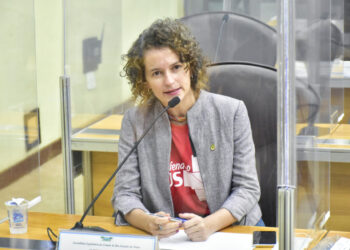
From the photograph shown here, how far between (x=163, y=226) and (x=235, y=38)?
1317mm

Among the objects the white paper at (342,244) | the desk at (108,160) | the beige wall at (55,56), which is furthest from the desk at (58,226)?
the desk at (108,160)

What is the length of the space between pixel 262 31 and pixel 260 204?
97 centimetres

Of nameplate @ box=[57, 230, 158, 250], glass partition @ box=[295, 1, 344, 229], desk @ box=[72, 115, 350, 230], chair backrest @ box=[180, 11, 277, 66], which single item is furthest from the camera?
chair backrest @ box=[180, 11, 277, 66]

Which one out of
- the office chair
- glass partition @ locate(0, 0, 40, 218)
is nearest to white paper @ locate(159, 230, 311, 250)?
the office chair

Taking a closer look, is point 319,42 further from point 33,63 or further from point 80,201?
point 80,201

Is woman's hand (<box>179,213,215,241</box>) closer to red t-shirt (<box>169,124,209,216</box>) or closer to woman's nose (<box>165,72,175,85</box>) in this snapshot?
red t-shirt (<box>169,124,209,216</box>)

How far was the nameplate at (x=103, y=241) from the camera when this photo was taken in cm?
130

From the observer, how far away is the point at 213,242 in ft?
5.04

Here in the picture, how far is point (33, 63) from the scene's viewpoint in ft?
6.77

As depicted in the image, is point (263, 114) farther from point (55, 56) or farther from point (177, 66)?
point (55, 56)

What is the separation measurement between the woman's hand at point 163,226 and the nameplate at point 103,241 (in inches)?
9.7

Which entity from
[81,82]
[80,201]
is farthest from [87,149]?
[80,201]

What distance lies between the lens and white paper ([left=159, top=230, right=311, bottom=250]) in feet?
4.91

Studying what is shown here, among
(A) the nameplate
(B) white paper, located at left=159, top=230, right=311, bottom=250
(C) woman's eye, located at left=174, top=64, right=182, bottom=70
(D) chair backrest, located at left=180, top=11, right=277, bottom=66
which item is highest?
(D) chair backrest, located at left=180, top=11, right=277, bottom=66
